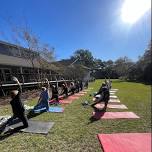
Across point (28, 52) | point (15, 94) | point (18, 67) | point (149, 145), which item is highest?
point (28, 52)

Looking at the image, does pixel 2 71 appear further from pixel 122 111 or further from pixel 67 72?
pixel 67 72

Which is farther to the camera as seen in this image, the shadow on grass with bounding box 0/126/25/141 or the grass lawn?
the shadow on grass with bounding box 0/126/25/141

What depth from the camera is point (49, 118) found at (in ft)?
28.2

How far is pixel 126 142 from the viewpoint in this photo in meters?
6.09

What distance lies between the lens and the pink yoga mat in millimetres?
5645

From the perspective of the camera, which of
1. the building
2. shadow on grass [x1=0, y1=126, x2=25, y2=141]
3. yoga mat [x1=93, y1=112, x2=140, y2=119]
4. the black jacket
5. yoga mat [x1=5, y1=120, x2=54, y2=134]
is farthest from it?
the building

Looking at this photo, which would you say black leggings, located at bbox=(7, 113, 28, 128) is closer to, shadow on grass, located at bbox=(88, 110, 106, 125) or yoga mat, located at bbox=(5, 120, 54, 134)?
yoga mat, located at bbox=(5, 120, 54, 134)

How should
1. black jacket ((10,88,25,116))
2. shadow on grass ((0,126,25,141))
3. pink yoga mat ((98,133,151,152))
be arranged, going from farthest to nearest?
black jacket ((10,88,25,116))
shadow on grass ((0,126,25,141))
pink yoga mat ((98,133,151,152))

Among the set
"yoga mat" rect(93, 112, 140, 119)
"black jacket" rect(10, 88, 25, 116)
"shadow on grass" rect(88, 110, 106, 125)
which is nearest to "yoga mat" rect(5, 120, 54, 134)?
"black jacket" rect(10, 88, 25, 116)

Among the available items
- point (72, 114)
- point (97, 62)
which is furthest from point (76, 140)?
point (97, 62)

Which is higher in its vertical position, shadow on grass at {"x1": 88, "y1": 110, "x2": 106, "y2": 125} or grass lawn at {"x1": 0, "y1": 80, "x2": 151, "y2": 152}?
shadow on grass at {"x1": 88, "y1": 110, "x2": 106, "y2": 125}

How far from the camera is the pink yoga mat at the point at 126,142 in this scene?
5645 mm

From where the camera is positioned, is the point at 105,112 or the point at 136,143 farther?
the point at 105,112

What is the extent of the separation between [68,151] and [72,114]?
14.2 feet
